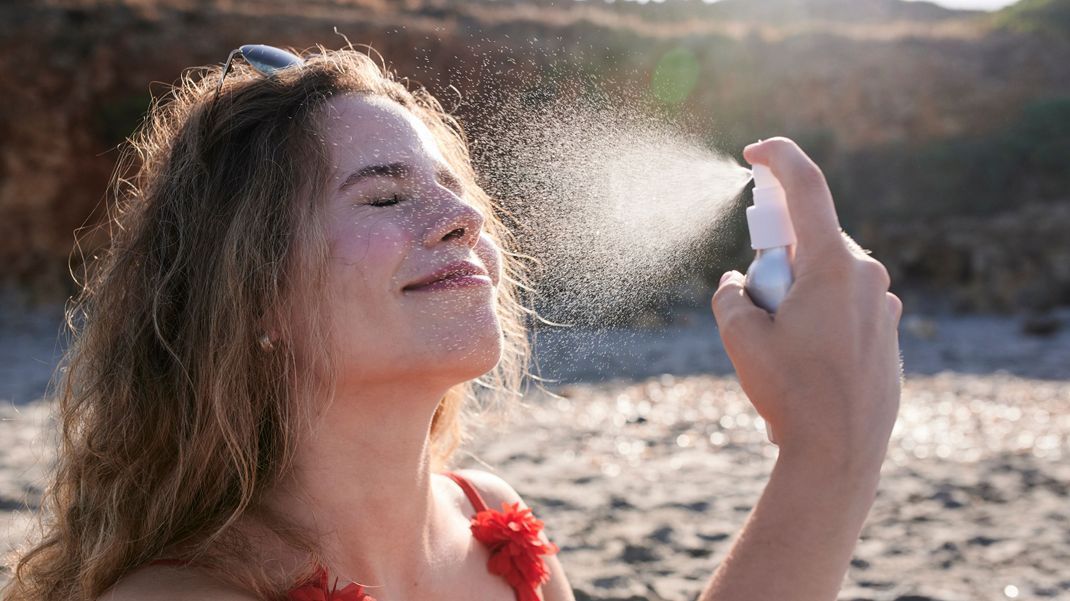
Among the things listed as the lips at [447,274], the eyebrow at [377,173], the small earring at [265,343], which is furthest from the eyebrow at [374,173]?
the small earring at [265,343]

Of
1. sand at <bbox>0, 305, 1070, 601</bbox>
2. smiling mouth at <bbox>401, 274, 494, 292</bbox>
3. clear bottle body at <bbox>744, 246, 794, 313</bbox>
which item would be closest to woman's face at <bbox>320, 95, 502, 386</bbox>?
smiling mouth at <bbox>401, 274, 494, 292</bbox>

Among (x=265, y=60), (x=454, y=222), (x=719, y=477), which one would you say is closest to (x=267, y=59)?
(x=265, y=60)

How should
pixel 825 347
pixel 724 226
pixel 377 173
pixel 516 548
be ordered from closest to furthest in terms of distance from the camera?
pixel 825 347
pixel 377 173
pixel 516 548
pixel 724 226

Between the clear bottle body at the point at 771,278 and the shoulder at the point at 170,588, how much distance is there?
109 cm

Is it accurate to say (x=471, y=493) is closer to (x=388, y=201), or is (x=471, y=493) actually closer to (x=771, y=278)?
(x=388, y=201)

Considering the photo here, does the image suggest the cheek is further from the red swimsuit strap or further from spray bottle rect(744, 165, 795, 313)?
the red swimsuit strap

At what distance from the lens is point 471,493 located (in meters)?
2.51

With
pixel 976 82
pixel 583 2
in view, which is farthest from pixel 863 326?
pixel 583 2

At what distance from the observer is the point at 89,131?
1609cm

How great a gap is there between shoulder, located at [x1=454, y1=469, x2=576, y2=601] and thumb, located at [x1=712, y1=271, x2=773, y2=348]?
1.00 meters

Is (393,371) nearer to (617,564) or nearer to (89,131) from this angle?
(617,564)

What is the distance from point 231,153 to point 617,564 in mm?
2547

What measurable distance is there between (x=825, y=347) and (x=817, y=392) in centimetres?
7

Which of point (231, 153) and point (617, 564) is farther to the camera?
point (617, 564)
